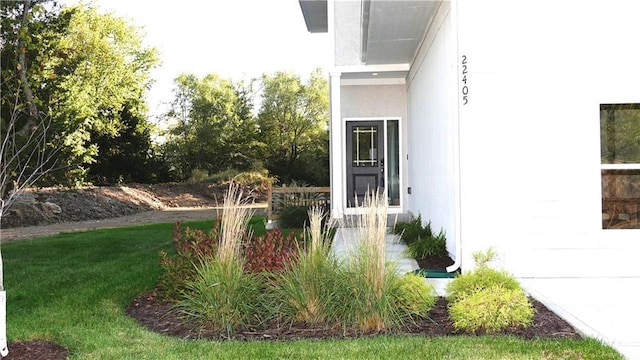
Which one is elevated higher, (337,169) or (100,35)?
(100,35)

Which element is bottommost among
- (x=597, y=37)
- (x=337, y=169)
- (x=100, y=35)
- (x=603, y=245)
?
(x=603, y=245)

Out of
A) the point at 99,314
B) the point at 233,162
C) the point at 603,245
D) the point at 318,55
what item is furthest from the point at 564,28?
the point at 318,55

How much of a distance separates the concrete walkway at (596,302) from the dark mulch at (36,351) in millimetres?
1904

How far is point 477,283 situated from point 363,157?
830 centimetres

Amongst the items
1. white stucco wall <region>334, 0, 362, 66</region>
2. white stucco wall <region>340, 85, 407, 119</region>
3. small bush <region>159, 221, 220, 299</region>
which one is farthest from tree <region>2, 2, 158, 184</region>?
small bush <region>159, 221, 220, 299</region>

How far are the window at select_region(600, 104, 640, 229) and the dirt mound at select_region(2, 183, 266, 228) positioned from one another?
981cm

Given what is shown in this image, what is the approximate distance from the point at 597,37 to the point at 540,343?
359cm

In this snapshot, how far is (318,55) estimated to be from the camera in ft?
92.2

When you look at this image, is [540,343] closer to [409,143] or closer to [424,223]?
[424,223]

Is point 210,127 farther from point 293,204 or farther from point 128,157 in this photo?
point 293,204

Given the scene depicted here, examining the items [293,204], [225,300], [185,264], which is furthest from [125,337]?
[293,204]

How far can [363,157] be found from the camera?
12.7m

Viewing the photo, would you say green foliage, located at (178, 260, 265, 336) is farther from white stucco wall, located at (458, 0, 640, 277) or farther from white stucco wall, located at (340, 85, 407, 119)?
white stucco wall, located at (340, 85, 407, 119)

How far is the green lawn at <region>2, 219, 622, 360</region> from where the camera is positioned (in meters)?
3.52
